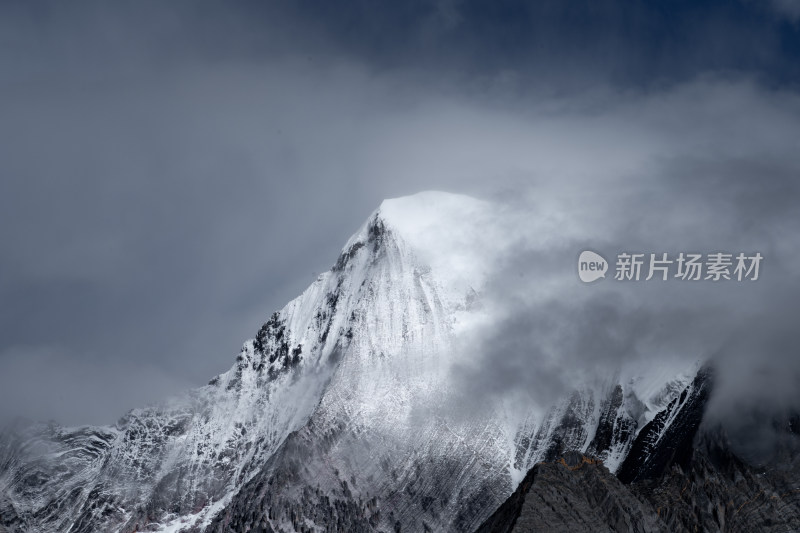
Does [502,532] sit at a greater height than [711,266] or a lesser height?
lesser

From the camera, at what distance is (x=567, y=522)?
194250 millimetres

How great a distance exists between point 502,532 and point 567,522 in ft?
44.1

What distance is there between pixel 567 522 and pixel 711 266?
55733 millimetres

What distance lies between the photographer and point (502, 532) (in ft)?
655

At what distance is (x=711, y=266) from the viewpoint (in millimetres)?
188125

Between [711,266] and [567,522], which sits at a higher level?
[711,266]

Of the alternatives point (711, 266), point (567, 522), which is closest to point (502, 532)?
point (567, 522)

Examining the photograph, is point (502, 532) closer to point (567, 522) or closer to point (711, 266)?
point (567, 522)

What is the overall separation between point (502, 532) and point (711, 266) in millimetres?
65482
